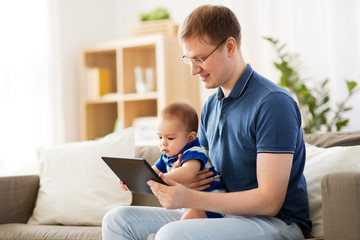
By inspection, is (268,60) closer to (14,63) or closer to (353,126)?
(353,126)

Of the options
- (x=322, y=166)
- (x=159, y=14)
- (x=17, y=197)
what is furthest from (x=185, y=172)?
(x=159, y=14)

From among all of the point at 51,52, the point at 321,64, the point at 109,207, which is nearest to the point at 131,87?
the point at 51,52

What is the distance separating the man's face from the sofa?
0.46 meters

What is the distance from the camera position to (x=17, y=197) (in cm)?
232

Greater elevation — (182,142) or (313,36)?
(313,36)

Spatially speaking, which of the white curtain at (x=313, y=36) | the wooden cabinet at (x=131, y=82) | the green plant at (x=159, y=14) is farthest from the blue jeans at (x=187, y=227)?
the green plant at (x=159, y=14)

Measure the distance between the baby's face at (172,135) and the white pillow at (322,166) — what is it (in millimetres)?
497

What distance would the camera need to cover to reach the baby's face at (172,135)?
1.68 metres

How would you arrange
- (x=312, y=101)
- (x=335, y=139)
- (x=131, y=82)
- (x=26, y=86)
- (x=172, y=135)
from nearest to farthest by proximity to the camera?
(x=172, y=135), (x=335, y=139), (x=312, y=101), (x=26, y=86), (x=131, y=82)

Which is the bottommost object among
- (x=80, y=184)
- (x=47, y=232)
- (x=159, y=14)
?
(x=47, y=232)

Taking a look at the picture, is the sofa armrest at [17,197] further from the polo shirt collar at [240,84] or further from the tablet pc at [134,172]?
the polo shirt collar at [240,84]

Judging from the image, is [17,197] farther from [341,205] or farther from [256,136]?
[341,205]

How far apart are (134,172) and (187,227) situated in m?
0.23

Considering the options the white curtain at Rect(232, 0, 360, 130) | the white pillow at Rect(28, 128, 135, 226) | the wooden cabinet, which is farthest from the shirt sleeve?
the wooden cabinet
